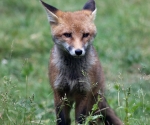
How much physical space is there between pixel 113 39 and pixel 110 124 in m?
4.53

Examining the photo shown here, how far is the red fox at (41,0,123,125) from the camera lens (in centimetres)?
624

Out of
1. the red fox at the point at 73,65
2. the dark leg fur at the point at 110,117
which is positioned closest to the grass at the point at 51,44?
the dark leg fur at the point at 110,117

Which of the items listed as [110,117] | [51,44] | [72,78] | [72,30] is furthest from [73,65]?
[51,44]

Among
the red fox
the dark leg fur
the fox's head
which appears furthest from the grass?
the fox's head

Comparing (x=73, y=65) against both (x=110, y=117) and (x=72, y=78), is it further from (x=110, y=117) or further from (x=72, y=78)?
(x=110, y=117)

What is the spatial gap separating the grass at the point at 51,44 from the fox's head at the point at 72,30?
5.69 feet

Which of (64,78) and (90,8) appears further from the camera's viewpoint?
(90,8)

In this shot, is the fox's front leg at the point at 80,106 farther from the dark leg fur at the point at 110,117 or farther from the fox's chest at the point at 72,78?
the dark leg fur at the point at 110,117

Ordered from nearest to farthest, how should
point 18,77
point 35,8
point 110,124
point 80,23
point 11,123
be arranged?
point 11,123
point 80,23
point 110,124
point 18,77
point 35,8

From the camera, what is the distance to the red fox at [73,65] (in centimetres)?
624

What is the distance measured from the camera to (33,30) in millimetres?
11797

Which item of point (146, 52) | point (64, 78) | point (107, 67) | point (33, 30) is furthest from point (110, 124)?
point (33, 30)

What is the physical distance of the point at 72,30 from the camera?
6227 mm

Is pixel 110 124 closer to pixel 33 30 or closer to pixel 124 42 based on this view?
pixel 124 42
